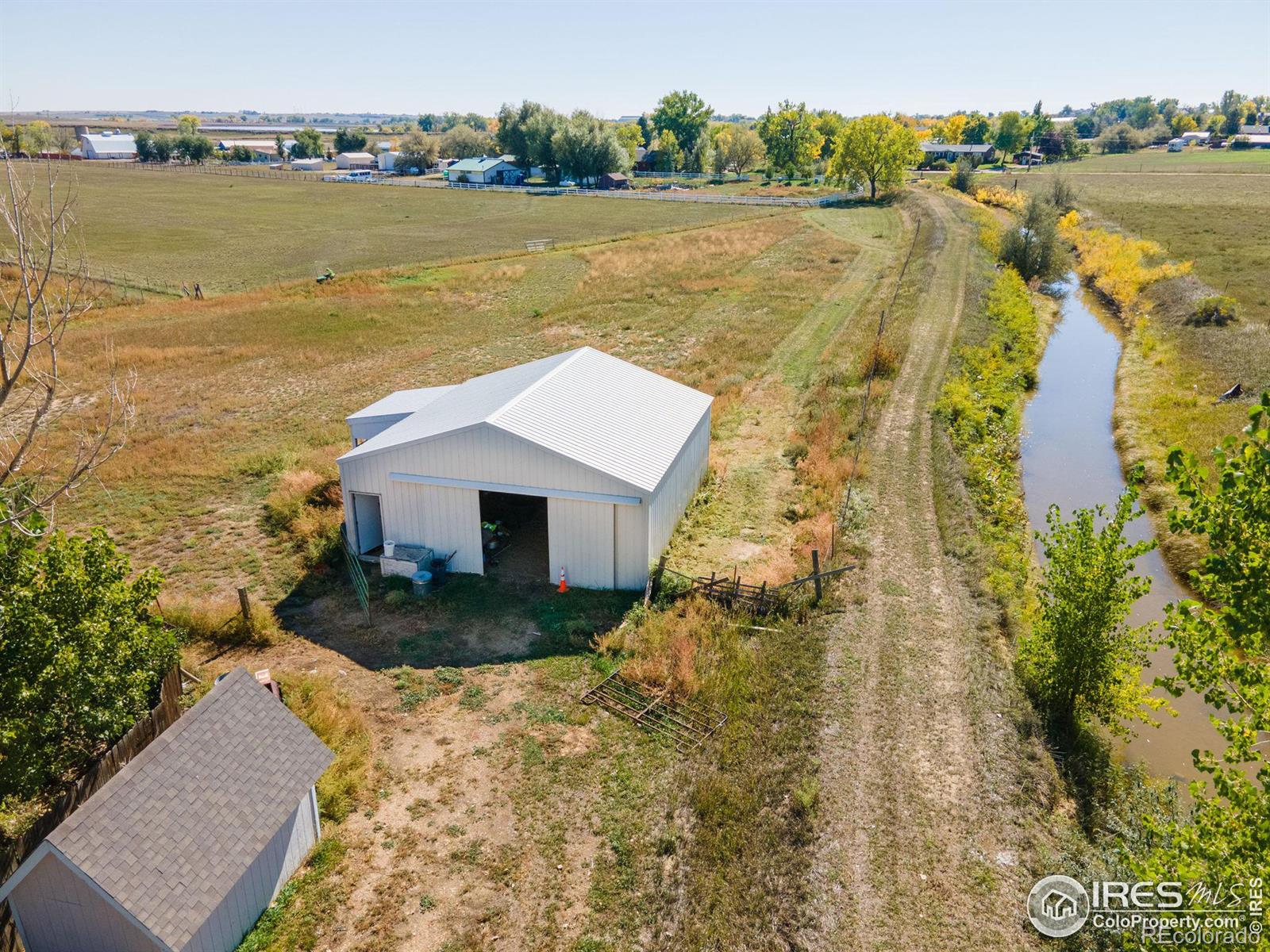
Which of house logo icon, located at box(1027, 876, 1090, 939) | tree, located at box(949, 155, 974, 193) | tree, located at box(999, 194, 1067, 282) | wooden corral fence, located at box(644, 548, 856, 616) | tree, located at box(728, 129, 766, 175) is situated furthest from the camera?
tree, located at box(728, 129, 766, 175)

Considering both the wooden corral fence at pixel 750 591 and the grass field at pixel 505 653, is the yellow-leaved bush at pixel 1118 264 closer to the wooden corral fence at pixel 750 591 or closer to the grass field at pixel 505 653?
the grass field at pixel 505 653

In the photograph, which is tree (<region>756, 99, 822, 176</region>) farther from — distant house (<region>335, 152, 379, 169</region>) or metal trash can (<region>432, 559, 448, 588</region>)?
metal trash can (<region>432, 559, 448, 588</region>)

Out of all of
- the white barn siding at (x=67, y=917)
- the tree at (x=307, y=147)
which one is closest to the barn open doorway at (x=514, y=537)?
the white barn siding at (x=67, y=917)

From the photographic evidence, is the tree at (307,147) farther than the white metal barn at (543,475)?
Yes

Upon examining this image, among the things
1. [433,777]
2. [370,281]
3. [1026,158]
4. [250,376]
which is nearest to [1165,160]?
[1026,158]

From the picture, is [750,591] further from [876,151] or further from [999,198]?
[876,151]

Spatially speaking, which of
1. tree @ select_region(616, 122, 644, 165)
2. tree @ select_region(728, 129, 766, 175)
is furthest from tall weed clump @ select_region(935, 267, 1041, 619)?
tree @ select_region(616, 122, 644, 165)
